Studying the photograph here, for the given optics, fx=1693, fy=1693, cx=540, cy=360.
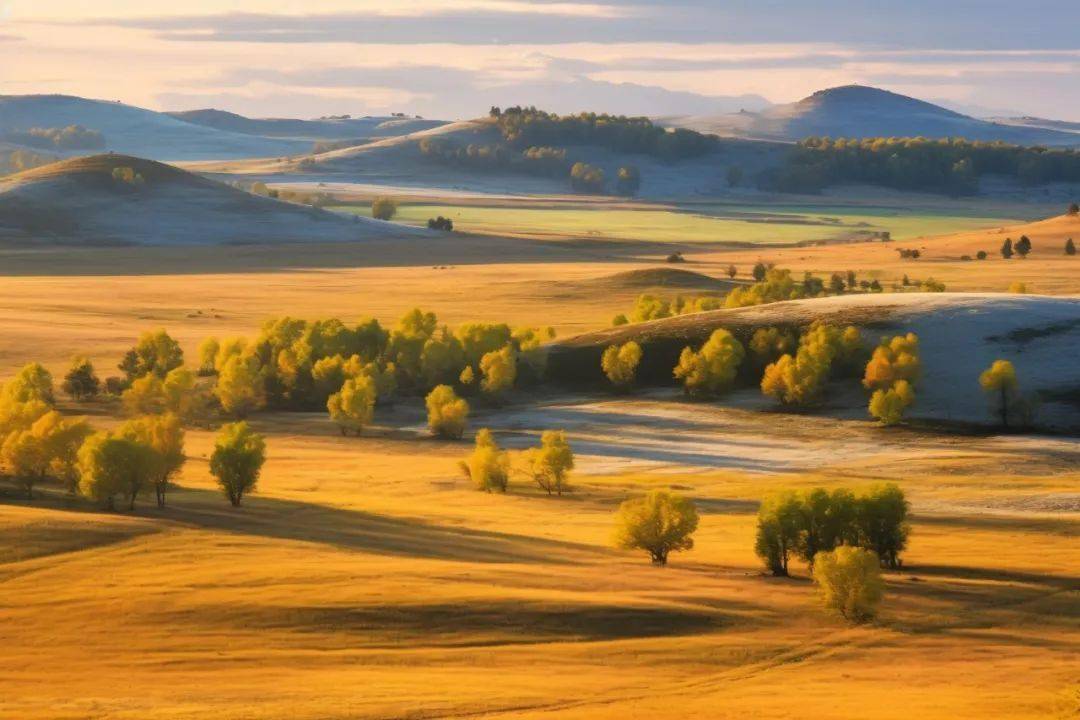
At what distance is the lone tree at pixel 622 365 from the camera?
140 meters

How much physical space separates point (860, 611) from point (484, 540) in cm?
2127

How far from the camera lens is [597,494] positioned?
327 feet

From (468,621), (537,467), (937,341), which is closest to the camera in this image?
(468,621)

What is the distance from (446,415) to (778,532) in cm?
4938

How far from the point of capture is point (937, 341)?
137 meters

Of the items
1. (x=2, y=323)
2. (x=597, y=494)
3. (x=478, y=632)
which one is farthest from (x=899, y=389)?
(x=2, y=323)

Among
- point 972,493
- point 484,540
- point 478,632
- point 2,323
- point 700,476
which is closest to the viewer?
point 478,632

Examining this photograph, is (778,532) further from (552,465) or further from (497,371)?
(497,371)

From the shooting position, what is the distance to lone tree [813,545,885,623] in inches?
2648

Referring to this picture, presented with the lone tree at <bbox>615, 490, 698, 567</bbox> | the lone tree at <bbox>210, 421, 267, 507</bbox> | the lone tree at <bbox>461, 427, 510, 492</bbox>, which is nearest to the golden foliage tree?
the lone tree at <bbox>461, 427, 510, 492</bbox>

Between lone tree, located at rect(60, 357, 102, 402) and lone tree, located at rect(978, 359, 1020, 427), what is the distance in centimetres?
6880

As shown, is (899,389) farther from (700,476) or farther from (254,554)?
(254,554)

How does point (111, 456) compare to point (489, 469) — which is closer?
point (111, 456)

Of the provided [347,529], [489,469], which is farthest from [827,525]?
[489,469]
